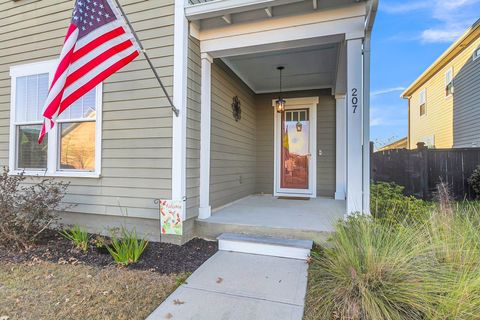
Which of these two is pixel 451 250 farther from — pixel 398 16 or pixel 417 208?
pixel 398 16

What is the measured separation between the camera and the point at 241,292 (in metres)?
2.48

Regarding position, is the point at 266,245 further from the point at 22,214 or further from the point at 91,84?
the point at 22,214

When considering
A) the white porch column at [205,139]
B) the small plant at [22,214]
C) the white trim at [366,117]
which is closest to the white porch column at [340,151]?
the white trim at [366,117]

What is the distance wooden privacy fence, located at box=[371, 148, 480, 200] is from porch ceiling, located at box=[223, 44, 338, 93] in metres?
3.27

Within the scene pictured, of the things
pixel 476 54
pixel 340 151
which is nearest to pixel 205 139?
pixel 340 151

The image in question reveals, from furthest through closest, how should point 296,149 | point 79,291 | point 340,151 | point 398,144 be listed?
point 398,144 → point 296,149 → point 340,151 → point 79,291

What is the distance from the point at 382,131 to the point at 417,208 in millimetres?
21526

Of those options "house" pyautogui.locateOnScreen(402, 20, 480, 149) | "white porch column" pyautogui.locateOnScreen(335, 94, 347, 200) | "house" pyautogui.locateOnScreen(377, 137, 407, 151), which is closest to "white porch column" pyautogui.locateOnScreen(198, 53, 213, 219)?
"white porch column" pyautogui.locateOnScreen(335, 94, 347, 200)

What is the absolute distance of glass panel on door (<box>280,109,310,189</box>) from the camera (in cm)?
654

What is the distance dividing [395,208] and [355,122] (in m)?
1.23

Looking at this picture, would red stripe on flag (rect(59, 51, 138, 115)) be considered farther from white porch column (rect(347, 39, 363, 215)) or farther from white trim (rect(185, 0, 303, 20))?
white porch column (rect(347, 39, 363, 215))

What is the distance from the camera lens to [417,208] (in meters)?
3.49

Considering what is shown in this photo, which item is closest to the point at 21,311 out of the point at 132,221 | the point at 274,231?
the point at 132,221

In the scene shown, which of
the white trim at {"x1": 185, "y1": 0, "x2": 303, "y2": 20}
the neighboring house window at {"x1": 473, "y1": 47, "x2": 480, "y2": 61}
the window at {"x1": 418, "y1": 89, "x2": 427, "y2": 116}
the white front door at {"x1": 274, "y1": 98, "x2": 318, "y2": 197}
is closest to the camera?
the white trim at {"x1": 185, "y1": 0, "x2": 303, "y2": 20}
